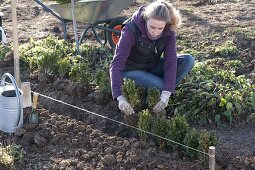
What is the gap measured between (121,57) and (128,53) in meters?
0.11

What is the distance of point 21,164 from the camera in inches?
159

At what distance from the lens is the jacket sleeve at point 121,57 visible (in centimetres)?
444

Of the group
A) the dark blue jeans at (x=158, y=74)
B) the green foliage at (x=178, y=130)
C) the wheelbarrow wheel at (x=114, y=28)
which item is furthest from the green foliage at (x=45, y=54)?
the green foliage at (x=178, y=130)

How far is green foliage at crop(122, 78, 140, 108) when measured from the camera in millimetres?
4492

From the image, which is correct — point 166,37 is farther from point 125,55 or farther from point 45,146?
point 45,146

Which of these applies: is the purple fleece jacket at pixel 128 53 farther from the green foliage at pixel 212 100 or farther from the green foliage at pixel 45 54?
the green foliage at pixel 45 54

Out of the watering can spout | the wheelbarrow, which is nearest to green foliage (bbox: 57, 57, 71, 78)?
the wheelbarrow

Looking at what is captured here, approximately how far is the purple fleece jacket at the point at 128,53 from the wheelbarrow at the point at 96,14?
5.83ft

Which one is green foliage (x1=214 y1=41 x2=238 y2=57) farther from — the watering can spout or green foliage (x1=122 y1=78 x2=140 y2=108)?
the watering can spout

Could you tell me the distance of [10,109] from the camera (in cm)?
452

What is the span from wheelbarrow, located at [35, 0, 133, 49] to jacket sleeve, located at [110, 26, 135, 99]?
181 cm

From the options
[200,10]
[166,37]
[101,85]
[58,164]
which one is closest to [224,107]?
[166,37]

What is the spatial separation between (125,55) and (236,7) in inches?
183

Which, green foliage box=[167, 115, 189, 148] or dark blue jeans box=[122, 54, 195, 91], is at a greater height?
dark blue jeans box=[122, 54, 195, 91]
